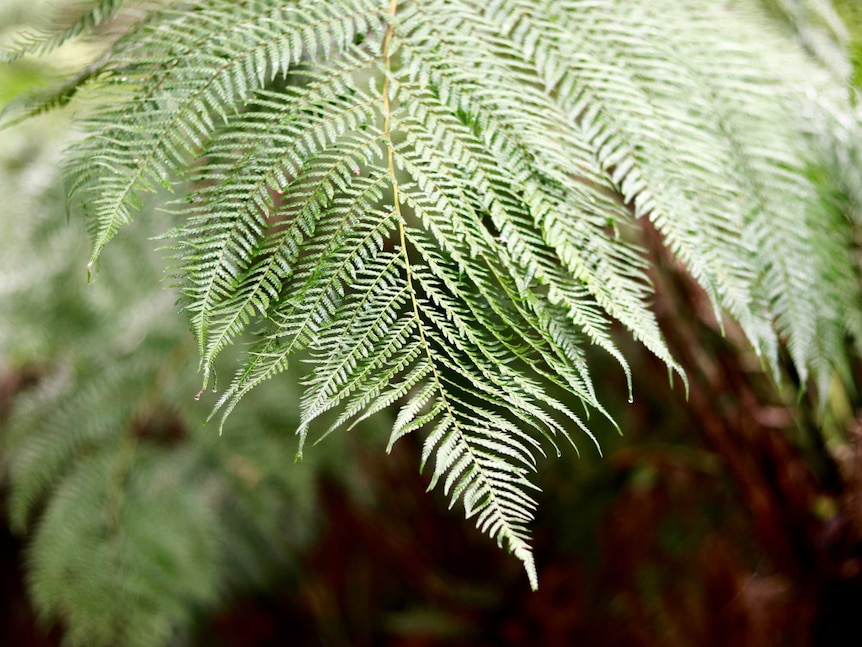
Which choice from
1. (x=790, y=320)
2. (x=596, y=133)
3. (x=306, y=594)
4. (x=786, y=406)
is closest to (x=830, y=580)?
(x=786, y=406)

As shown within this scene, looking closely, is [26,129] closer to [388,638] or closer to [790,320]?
[790,320]

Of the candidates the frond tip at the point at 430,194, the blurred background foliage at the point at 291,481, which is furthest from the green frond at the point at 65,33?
the blurred background foliage at the point at 291,481

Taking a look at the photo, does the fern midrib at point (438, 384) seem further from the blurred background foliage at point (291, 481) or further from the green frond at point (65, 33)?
the blurred background foliage at point (291, 481)

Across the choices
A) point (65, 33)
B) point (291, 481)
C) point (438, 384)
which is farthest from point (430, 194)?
point (291, 481)

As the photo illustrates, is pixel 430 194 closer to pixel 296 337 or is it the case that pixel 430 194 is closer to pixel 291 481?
pixel 296 337

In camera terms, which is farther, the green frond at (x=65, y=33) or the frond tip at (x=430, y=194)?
the green frond at (x=65, y=33)

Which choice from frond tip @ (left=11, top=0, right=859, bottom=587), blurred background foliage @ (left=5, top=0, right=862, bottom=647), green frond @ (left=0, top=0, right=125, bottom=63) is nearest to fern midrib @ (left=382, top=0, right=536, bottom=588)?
frond tip @ (left=11, top=0, right=859, bottom=587)
